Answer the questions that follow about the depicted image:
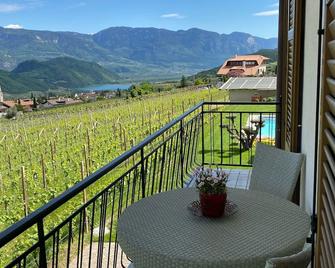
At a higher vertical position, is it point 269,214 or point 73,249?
point 269,214

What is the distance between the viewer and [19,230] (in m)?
1.00

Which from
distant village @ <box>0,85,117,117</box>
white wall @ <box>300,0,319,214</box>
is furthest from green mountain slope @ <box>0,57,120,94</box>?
white wall @ <box>300,0,319,214</box>

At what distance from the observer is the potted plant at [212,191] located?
5.36ft

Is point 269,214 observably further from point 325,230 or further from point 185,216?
point 325,230

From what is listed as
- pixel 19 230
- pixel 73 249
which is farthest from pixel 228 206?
pixel 73 249

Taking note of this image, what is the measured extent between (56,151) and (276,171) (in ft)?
31.5

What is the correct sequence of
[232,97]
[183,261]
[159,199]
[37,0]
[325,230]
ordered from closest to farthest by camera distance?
[325,230], [183,261], [159,199], [232,97], [37,0]

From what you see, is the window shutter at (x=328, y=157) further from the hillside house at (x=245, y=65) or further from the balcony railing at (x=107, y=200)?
the hillside house at (x=245, y=65)

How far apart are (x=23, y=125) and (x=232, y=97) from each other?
531 inches

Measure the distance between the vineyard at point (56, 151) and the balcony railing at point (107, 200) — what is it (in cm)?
104

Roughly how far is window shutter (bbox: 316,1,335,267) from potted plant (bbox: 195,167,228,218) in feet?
1.56

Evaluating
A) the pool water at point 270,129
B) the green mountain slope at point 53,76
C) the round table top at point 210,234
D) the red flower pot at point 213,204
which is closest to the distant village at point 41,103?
the pool water at point 270,129

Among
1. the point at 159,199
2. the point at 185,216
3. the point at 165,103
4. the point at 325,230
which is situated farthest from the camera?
the point at 165,103

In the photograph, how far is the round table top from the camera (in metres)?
1.36
